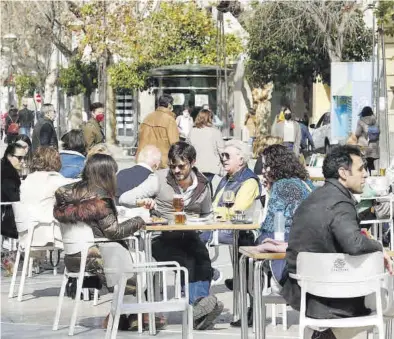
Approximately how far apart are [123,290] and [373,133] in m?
16.8

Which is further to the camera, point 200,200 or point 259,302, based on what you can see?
point 200,200

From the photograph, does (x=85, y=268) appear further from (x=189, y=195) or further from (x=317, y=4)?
(x=317, y=4)

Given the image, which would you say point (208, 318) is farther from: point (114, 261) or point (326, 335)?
point (326, 335)

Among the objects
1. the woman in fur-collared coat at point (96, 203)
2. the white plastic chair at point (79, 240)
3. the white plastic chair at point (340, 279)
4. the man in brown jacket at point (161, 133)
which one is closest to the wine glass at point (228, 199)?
the woman in fur-collared coat at point (96, 203)

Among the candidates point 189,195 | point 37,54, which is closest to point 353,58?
point 37,54

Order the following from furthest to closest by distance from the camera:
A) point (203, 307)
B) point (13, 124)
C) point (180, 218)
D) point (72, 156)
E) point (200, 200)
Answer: point (13, 124), point (72, 156), point (200, 200), point (203, 307), point (180, 218)

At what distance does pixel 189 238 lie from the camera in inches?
428

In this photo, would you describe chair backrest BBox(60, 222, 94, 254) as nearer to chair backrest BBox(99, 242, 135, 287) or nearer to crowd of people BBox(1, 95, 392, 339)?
crowd of people BBox(1, 95, 392, 339)

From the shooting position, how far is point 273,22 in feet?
151

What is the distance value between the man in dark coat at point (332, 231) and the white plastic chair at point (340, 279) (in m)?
0.06

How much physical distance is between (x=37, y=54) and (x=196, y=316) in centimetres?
5892

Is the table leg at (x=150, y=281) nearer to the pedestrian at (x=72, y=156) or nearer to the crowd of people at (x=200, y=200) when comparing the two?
the crowd of people at (x=200, y=200)

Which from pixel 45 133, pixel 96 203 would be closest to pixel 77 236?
pixel 96 203

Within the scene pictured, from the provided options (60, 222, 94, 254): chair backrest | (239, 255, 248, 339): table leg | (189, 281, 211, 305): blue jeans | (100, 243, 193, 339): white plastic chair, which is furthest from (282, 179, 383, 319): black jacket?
(189, 281, 211, 305): blue jeans
